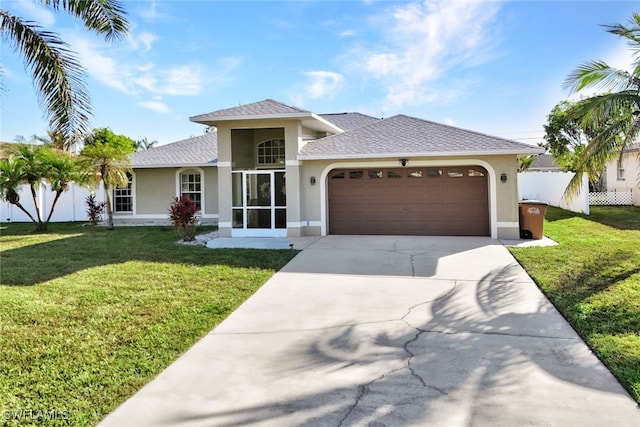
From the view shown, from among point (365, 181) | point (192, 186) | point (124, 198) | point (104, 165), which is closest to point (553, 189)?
point (365, 181)

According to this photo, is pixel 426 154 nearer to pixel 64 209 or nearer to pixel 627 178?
pixel 64 209

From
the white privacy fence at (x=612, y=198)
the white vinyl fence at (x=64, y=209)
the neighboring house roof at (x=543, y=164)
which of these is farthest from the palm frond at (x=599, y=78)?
the neighboring house roof at (x=543, y=164)

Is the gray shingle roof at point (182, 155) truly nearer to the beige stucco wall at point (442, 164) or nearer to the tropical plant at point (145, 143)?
the beige stucco wall at point (442, 164)

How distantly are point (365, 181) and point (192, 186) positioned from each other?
8.59 m

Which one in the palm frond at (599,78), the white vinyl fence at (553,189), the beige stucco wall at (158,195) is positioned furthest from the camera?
the white vinyl fence at (553,189)

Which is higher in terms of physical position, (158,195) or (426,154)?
(426,154)

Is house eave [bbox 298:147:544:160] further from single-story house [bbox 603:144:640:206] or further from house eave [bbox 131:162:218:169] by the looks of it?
single-story house [bbox 603:144:640:206]

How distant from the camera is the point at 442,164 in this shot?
533 inches

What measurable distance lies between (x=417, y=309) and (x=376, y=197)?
26.8 feet

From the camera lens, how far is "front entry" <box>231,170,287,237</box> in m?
14.4

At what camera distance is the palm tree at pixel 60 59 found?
7410 mm

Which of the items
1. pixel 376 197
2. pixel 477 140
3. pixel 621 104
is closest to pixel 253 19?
pixel 376 197

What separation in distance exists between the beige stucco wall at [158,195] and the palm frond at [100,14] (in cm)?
1045

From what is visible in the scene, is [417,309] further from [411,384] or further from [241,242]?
[241,242]
